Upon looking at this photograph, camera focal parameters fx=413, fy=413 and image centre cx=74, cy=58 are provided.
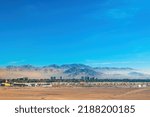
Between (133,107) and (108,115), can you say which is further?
(133,107)

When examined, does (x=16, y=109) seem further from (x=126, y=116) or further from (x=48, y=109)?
(x=126, y=116)

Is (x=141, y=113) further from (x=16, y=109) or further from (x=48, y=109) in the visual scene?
(x=16, y=109)

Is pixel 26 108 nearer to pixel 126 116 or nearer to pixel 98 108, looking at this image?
pixel 98 108

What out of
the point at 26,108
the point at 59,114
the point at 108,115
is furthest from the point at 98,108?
the point at 26,108

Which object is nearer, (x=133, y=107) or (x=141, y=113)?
(x=141, y=113)

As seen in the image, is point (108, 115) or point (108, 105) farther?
point (108, 105)

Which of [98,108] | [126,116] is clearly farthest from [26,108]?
[126,116]

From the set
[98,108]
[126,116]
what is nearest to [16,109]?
[98,108]
